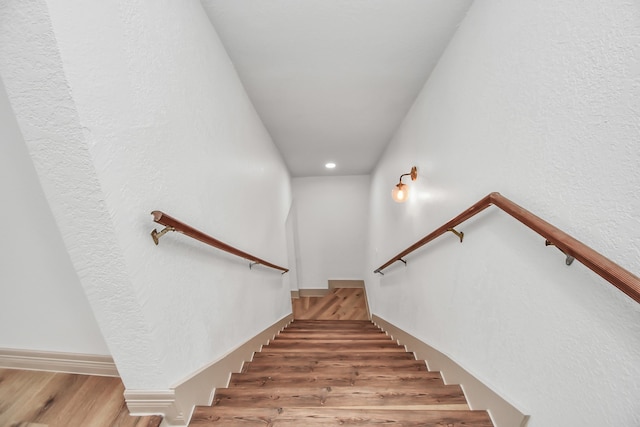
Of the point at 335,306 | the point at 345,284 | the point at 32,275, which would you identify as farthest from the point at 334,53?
the point at 345,284

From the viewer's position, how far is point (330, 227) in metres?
6.03

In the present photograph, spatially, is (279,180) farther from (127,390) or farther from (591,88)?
(591,88)

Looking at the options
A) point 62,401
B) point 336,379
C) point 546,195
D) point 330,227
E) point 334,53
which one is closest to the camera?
point 546,195

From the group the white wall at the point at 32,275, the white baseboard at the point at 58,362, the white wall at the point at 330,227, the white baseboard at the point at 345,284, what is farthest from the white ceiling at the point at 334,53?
the white baseboard at the point at 345,284

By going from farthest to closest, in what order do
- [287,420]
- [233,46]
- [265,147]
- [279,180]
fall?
[279,180] → [265,147] → [233,46] → [287,420]

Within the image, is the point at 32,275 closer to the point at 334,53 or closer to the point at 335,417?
the point at 335,417

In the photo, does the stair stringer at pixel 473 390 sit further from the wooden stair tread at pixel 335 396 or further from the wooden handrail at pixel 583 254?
the wooden handrail at pixel 583 254

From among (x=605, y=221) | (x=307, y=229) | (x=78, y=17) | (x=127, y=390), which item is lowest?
(x=307, y=229)

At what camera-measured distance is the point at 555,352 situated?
0.88 metres

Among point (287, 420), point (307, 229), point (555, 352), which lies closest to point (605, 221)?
point (555, 352)

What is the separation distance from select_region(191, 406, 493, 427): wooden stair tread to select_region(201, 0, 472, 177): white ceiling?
2051 millimetres

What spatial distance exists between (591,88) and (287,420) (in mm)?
1637

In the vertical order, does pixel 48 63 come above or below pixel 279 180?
above

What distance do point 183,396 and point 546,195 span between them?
1663 mm
